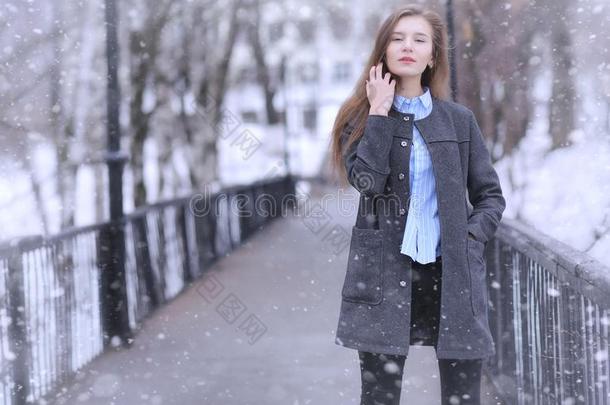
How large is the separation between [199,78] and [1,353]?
14.3 m

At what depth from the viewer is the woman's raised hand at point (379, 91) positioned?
3014 millimetres

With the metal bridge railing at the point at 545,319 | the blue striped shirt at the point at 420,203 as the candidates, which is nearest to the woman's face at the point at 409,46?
the blue striped shirt at the point at 420,203

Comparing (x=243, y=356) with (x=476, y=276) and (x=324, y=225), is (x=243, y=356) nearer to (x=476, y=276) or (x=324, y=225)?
(x=476, y=276)

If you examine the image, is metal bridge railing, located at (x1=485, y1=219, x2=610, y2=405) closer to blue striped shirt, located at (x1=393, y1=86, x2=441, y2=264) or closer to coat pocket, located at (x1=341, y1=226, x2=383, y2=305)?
blue striped shirt, located at (x1=393, y1=86, x2=441, y2=264)

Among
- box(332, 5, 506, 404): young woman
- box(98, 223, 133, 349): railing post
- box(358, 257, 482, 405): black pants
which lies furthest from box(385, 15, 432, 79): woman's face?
box(98, 223, 133, 349): railing post

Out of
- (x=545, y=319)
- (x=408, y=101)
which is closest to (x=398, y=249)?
(x=408, y=101)

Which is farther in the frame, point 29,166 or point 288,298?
point 29,166

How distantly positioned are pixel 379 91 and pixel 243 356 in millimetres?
3675

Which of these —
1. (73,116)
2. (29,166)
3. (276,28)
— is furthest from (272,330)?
(276,28)

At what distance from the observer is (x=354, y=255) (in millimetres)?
3029

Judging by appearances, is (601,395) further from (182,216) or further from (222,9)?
(222,9)

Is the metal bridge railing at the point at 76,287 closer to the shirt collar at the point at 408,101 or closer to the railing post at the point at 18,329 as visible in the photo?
the railing post at the point at 18,329

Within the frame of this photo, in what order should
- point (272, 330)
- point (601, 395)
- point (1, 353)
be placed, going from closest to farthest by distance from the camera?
1. point (601, 395)
2. point (1, 353)
3. point (272, 330)

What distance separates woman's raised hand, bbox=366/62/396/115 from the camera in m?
3.01
